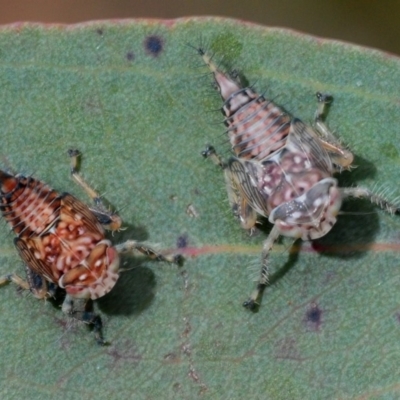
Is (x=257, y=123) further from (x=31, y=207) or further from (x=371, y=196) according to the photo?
(x=31, y=207)

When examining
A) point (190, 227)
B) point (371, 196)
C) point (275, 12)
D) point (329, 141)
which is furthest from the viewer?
point (275, 12)

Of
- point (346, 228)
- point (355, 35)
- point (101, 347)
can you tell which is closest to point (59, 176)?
point (101, 347)

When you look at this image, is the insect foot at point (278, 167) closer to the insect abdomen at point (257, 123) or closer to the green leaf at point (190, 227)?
the insect abdomen at point (257, 123)

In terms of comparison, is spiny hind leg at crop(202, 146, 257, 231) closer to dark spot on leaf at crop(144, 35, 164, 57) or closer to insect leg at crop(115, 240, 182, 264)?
insect leg at crop(115, 240, 182, 264)

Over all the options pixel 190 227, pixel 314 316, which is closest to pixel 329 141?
pixel 190 227

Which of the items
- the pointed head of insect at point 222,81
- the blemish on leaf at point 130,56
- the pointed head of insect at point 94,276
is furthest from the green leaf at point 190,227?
the pointed head of insect at point 94,276

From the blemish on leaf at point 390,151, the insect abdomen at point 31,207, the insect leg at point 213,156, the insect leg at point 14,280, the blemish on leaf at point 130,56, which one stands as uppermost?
the blemish on leaf at point 130,56

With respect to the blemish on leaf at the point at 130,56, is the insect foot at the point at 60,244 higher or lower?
lower

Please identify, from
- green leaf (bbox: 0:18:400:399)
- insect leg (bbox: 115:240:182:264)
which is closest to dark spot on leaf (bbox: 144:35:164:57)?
green leaf (bbox: 0:18:400:399)
